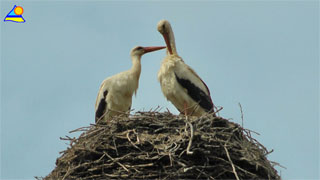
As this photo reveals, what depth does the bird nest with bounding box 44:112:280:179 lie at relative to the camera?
22.5ft

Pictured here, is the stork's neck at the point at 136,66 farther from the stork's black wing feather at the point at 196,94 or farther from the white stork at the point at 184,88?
the stork's black wing feather at the point at 196,94

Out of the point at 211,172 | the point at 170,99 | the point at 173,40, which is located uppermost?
the point at 173,40

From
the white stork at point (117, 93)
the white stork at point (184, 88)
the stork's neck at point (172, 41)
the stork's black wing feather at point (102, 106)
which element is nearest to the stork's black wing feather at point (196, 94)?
the white stork at point (184, 88)

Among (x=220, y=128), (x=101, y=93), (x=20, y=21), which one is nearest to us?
(x=220, y=128)

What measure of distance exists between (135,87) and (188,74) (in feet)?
3.14

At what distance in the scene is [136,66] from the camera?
967 centimetres

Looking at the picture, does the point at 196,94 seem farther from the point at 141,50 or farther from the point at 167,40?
the point at 141,50

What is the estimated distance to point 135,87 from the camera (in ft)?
31.2

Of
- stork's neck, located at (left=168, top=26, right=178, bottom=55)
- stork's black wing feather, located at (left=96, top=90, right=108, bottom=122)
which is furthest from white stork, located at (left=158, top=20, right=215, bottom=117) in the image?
stork's black wing feather, located at (left=96, top=90, right=108, bottom=122)

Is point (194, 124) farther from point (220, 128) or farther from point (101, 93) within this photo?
point (101, 93)

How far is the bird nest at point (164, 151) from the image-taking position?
6.85 m

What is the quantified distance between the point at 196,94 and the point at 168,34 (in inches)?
44.2

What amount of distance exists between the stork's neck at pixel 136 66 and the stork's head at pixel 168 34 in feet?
1.84

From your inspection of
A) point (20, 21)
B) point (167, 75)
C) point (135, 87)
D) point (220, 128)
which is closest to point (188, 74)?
point (167, 75)
